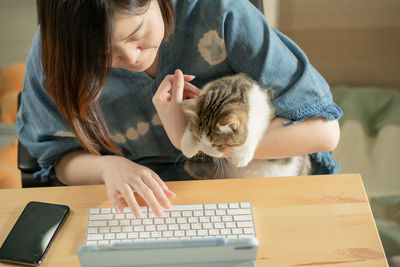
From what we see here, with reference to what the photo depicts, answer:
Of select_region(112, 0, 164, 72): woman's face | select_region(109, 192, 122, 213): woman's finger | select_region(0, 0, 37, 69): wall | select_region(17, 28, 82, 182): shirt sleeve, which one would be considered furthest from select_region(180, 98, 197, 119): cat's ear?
select_region(0, 0, 37, 69): wall

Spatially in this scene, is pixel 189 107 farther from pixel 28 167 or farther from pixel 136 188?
pixel 28 167

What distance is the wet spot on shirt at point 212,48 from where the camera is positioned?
0.98 metres

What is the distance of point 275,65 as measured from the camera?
Result: 37.7 inches

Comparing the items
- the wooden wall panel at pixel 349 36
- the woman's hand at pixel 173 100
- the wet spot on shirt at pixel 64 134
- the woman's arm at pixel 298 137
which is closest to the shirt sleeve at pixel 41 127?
the wet spot on shirt at pixel 64 134

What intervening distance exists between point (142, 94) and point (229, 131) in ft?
0.85

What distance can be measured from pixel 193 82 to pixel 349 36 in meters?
1.13

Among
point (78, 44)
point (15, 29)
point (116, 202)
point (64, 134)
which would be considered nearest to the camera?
point (78, 44)

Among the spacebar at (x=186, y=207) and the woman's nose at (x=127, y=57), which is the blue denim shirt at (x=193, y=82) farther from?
the spacebar at (x=186, y=207)

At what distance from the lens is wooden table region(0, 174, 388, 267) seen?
2.53ft

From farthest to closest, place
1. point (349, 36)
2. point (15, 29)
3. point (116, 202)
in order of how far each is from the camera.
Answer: point (15, 29)
point (349, 36)
point (116, 202)

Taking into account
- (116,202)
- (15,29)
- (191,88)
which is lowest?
(15,29)

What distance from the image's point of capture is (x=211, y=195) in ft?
2.96

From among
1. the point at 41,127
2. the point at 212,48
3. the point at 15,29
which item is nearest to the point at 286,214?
the point at 212,48

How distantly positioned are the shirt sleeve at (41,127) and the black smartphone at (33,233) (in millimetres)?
213
